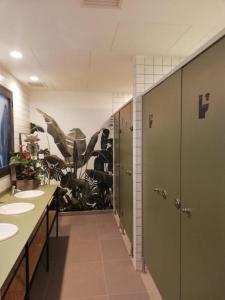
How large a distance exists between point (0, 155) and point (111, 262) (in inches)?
74.2

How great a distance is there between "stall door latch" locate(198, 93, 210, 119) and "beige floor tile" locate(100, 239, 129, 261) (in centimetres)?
232

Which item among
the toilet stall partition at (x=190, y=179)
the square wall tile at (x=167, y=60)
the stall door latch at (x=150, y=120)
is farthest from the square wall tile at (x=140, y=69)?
the stall door latch at (x=150, y=120)

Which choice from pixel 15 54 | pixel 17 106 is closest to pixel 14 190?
pixel 17 106

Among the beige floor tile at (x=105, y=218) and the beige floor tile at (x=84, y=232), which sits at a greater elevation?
the beige floor tile at (x=105, y=218)

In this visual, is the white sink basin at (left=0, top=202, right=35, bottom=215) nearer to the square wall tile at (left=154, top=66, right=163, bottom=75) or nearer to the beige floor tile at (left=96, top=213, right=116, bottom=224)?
the square wall tile at (left=154, top=66, right=163, bottom=75)

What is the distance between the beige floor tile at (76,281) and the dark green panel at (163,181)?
1.88ft

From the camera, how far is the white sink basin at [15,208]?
7.09 feet

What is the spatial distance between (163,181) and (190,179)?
19.9 inches

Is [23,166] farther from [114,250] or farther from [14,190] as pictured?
[114,250]

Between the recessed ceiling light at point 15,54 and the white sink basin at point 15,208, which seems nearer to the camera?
the white sink basin at point 15,208

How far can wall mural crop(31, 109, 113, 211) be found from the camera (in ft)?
15.0

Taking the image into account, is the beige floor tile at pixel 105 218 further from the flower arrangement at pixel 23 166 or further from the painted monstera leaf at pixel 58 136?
the flower arrangement at pixel 23 166

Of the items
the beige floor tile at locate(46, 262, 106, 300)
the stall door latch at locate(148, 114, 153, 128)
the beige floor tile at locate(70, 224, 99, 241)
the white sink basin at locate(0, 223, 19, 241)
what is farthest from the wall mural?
the white sink basin at locate(0, 223, 19, 241)

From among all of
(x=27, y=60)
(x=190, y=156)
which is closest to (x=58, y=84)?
(x=27, y=60)
